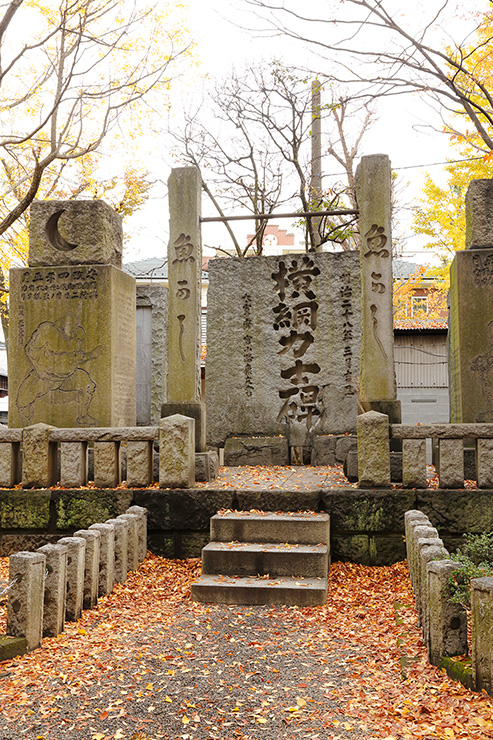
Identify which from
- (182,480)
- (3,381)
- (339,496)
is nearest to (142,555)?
(182,480)

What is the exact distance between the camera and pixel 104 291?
23.6ft

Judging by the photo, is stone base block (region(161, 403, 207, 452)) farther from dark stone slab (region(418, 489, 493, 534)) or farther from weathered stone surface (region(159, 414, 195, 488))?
dark stone slab (region(418, 489, 493, 534))

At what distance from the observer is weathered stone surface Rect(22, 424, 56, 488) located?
623cm

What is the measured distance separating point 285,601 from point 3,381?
21.6 meters

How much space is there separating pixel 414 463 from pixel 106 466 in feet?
10.2

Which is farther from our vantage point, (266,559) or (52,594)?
(266,559)

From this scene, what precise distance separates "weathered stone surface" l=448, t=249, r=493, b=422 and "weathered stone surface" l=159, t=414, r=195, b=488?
3136mm

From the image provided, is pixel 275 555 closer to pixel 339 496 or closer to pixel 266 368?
pixel 339 496

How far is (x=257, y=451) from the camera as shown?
357 inches

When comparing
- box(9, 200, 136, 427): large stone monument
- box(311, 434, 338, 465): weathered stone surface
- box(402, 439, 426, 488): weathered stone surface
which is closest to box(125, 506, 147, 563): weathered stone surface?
box(9, 200, 136, 427): large stone monument

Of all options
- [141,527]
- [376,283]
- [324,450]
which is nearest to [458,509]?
[376,283]

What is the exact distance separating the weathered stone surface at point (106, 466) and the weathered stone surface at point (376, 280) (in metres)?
2.90

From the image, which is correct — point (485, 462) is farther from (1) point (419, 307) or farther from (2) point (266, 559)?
(1) point (419, 307)

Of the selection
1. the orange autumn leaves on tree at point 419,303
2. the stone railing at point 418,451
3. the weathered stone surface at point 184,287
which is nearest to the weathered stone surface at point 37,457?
the weathered stone surface at point 184,287
